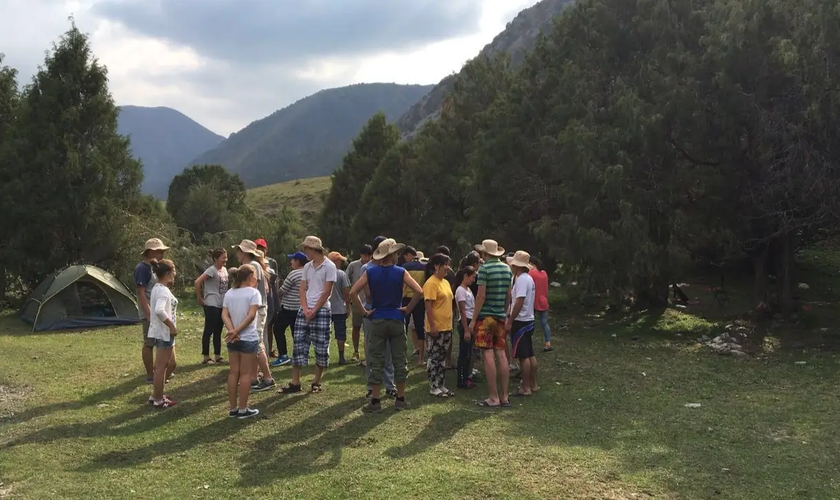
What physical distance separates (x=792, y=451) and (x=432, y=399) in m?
4.05

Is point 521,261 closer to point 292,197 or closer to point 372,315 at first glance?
point 372,315

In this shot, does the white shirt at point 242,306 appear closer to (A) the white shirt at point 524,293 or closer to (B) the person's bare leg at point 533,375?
(A) the white shirt at point 524,293

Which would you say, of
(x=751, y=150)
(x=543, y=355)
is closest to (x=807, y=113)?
(x=751, y=150)

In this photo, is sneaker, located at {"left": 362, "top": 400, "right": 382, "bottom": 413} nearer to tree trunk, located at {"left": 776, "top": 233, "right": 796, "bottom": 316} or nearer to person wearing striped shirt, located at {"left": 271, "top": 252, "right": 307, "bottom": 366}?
person wearing striped shirt, located at {"left": 271, "top": 252, "right": 307, "bottom": 366}

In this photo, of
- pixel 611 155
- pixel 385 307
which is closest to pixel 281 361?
pixel 385 307

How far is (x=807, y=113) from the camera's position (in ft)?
37.8

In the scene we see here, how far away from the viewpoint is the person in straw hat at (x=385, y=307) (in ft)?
23.6

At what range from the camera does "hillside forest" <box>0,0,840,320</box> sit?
40.6 feet

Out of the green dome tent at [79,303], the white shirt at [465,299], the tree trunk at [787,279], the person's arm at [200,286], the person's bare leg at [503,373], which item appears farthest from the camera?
the green dome tent at [79,303]

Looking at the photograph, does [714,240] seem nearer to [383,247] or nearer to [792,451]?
[792,451]

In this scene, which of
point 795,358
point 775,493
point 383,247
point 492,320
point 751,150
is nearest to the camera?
point 775,493

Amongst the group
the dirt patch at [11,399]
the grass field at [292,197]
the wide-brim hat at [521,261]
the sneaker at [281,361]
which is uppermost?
the grass field at [292,197]

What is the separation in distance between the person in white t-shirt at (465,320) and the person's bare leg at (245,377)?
283 cm

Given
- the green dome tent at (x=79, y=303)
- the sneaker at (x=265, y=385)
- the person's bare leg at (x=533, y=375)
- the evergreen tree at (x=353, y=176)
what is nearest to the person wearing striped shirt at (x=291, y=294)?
the sneaker at (x=265, y=385)
